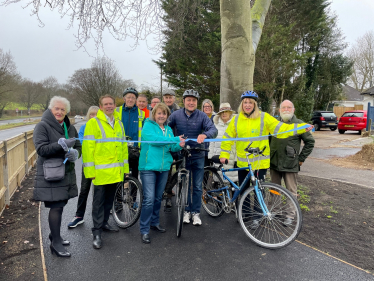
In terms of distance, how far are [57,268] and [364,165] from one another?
10.3 m

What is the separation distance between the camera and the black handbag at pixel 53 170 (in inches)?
128

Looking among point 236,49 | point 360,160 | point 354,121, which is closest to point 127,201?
point 236,49

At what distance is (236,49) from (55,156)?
171 inches

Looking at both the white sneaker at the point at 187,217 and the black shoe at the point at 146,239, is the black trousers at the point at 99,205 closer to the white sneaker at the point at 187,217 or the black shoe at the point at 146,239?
the black shoe at the point at 146,239

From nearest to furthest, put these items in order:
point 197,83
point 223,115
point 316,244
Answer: point 316,244 → point 223,115 → point 197,83

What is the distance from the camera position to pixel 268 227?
159 inches

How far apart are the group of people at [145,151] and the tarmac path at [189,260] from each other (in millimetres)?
187

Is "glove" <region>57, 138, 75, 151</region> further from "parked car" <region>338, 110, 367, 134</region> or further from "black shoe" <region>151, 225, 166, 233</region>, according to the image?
"parked car" <region>338, 110, 367, 134</region>

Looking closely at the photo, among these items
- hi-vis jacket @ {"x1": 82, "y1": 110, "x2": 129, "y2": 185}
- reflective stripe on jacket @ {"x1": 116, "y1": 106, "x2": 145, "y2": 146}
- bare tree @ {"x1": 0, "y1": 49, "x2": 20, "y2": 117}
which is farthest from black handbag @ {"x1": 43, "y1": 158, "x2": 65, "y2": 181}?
bare tree @ {"x1": 0, "y1": 49, "x2": 20, "y2": 117}

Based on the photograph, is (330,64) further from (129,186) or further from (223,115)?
(129,186)

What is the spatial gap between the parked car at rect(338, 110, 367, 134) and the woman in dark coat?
74.3 ft

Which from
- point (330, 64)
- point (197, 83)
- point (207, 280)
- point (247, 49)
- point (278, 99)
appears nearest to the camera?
point (207, 280)

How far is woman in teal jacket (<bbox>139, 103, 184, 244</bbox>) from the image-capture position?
3.93m

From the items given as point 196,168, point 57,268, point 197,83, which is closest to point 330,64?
point 197,83
